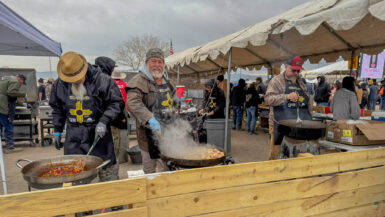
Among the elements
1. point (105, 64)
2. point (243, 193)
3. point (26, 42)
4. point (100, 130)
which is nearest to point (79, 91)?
point (100, 130)

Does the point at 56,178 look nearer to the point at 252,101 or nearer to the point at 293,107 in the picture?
the point at 293,107

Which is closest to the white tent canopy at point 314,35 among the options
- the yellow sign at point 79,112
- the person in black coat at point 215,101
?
the person in black coat at point 215,101

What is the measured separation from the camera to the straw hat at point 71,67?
225cm

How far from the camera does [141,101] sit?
2.57 meters

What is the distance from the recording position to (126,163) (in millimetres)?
5129

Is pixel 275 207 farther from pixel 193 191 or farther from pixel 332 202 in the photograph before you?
pixel 193 191

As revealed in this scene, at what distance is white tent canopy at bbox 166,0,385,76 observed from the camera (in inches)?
101

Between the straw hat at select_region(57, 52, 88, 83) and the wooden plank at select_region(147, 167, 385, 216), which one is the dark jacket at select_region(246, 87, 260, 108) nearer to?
the wooden plank at select_region(147, 167, 385, 216)

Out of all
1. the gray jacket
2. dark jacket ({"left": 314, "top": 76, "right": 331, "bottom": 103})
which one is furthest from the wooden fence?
dark jacket ({"left": 314, "top": 76, "right": 331, "bottom": 103})

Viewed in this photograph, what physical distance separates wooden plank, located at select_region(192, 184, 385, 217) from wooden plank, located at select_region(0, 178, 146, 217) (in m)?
0.60

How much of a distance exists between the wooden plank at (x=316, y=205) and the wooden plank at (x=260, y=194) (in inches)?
1.4

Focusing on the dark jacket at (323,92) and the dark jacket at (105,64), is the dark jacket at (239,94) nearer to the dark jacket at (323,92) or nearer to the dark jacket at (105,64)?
the dark jacket at (323,92)

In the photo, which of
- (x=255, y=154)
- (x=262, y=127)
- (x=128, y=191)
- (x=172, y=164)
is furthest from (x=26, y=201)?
(x=262, y=127)

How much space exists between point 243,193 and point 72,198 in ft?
4.07
